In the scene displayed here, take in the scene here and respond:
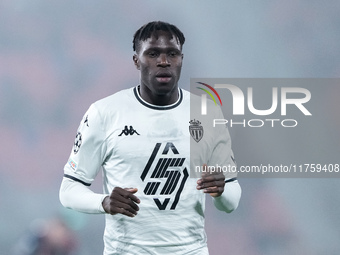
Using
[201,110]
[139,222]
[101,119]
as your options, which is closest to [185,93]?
[201,110]

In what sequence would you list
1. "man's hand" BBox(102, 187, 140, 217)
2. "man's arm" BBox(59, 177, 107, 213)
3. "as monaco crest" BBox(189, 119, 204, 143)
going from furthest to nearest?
"as monaco crest" BBox(189, 119, 204, 143), "man's arm" BBox(59, 177, 107, 213), "man's hand" BBox(102, 187, 140, 217)

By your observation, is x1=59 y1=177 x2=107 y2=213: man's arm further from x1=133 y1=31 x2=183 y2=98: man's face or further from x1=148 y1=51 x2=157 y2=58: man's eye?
x1=148 y1=51 x2=157 y2=58: man's eye

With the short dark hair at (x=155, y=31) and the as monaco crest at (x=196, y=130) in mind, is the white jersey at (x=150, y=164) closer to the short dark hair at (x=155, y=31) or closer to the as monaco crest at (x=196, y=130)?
the as monaco crest at (x=196, y=130)

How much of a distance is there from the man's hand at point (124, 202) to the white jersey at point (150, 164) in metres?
0.23

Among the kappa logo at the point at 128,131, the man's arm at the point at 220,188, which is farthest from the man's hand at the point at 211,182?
the kappa logo at the point at 128,131

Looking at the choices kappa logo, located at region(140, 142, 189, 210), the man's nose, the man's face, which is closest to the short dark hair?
the man's face

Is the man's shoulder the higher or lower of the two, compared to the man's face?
lower

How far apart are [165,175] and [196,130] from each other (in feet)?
0.99

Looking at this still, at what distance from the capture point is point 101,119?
10.8 ft

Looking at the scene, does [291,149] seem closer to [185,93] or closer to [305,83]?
[305,83]

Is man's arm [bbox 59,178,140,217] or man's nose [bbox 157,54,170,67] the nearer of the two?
man's arm [bbox 59,178,140,217]

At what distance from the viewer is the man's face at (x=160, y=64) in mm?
3268

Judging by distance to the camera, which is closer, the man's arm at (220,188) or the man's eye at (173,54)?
the man's arm at (220,188)

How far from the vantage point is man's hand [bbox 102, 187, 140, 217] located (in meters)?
2.90
